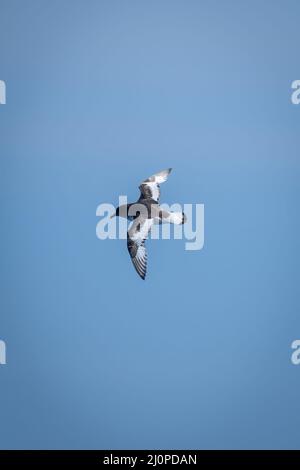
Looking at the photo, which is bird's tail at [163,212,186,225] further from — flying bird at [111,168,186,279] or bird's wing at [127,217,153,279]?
bird's wing at [127,217,153,279]

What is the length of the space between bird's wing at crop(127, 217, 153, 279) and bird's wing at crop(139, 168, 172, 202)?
3.82 ft

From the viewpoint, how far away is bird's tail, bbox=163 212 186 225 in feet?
77.7

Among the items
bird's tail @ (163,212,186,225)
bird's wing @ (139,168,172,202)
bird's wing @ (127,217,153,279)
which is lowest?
bird's wing @ (127,217,153,279)

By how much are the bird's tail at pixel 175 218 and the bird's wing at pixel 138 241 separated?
38cm

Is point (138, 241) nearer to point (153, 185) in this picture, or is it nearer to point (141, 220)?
point (141, 220)

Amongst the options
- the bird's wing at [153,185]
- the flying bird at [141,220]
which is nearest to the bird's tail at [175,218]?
the flying bird at [141,220]

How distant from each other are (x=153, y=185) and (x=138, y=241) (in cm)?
209

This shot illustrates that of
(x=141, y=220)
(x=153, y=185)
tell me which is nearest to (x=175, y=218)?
(x=141, y=220)

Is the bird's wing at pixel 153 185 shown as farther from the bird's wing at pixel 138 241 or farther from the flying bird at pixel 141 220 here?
the bird's wing at pixel 138 241

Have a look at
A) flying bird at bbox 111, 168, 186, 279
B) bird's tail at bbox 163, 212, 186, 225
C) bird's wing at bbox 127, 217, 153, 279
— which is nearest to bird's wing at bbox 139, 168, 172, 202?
flying bird at bbox 111, 168, 186, 279

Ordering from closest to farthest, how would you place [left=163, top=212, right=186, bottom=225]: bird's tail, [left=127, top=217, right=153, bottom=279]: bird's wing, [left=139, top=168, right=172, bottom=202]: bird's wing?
1. [left=127, top=217, right=153, bottom=279]: bird's wing
2. [left=163, top=212, right=186, bottom=225]: bird's tail
3. [left=139, top=168, right=172, bottom=202]: bird's wing

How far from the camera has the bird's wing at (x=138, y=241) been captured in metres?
23.4

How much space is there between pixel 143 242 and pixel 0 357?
11480mm
